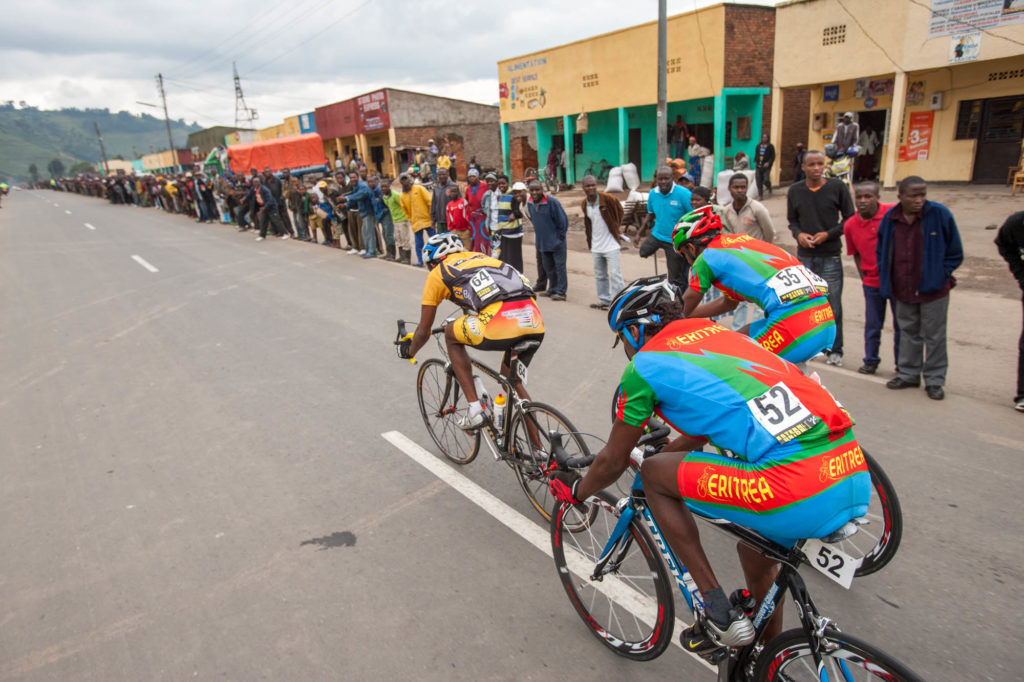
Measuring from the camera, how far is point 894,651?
279cm

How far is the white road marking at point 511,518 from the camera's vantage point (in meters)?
3.14

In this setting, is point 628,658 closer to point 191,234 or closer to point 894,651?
point 894,651

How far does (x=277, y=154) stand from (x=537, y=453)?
29144mm

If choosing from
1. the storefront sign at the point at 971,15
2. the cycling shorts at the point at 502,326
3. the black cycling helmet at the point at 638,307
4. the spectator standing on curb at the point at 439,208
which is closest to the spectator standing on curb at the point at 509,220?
the spectator standing on curb at the point at 439,208

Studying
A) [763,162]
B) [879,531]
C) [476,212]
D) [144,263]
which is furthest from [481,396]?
[763,162]

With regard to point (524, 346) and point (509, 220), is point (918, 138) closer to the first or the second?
point (509, 220)

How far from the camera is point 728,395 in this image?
2172mm

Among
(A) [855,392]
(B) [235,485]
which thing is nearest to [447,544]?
(B) [235,485]

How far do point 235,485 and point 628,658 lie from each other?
3.20 m

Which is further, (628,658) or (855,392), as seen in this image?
(855,392)

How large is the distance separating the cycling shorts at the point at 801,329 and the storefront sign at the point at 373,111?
33.9 meters

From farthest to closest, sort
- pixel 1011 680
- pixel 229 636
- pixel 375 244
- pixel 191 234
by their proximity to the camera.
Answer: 1. pixel 191 234
2. pixel 375 244
3. pixel 229 636
4. pixel 1011 680

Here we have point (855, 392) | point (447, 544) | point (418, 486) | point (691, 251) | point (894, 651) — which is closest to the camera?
point (894, 651)

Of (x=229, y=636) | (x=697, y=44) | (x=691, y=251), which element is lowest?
(x=229, y=636)
